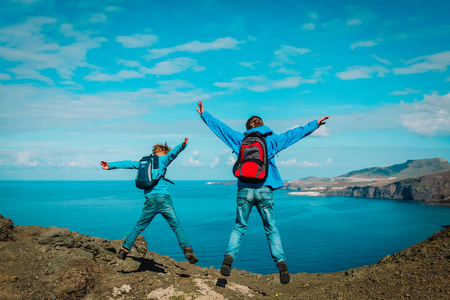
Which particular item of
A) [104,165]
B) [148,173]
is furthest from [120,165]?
[148,173]

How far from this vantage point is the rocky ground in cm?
696

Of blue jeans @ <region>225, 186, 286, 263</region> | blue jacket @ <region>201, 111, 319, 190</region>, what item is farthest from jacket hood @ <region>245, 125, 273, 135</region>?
blue jeans @ <region>225, 186, 286, 263</region>

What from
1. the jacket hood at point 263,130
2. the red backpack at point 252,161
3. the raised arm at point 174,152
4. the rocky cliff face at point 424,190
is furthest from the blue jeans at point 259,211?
the rocky cliff face at point 424,190

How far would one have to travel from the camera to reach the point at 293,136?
20.2ft

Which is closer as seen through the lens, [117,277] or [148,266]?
[117,277]

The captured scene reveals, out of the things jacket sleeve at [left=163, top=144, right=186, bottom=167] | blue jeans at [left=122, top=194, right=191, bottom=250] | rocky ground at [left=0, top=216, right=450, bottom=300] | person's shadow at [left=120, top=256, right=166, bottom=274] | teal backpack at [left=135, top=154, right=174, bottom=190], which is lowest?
person's shadow at [left=120, top=256, right=166, bottom=274]

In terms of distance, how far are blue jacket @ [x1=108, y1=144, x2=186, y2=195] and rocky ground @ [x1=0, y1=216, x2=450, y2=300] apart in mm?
2378

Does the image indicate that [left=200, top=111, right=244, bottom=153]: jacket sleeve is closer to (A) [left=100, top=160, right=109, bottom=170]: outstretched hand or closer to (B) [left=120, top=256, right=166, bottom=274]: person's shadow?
(A) [left=100, top=160, right=109, bottom=170]: outstretched hand

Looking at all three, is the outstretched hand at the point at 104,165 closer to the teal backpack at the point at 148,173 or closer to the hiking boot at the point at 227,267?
the teal backpack at the point at 148,173

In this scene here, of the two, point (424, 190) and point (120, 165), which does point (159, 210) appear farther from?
point (424, 190)

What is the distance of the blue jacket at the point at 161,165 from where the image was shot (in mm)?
7453

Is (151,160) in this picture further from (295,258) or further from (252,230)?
(252,230)

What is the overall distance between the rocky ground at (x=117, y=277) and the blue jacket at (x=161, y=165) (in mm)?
2378

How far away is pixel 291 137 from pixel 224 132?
1398 millimetres
